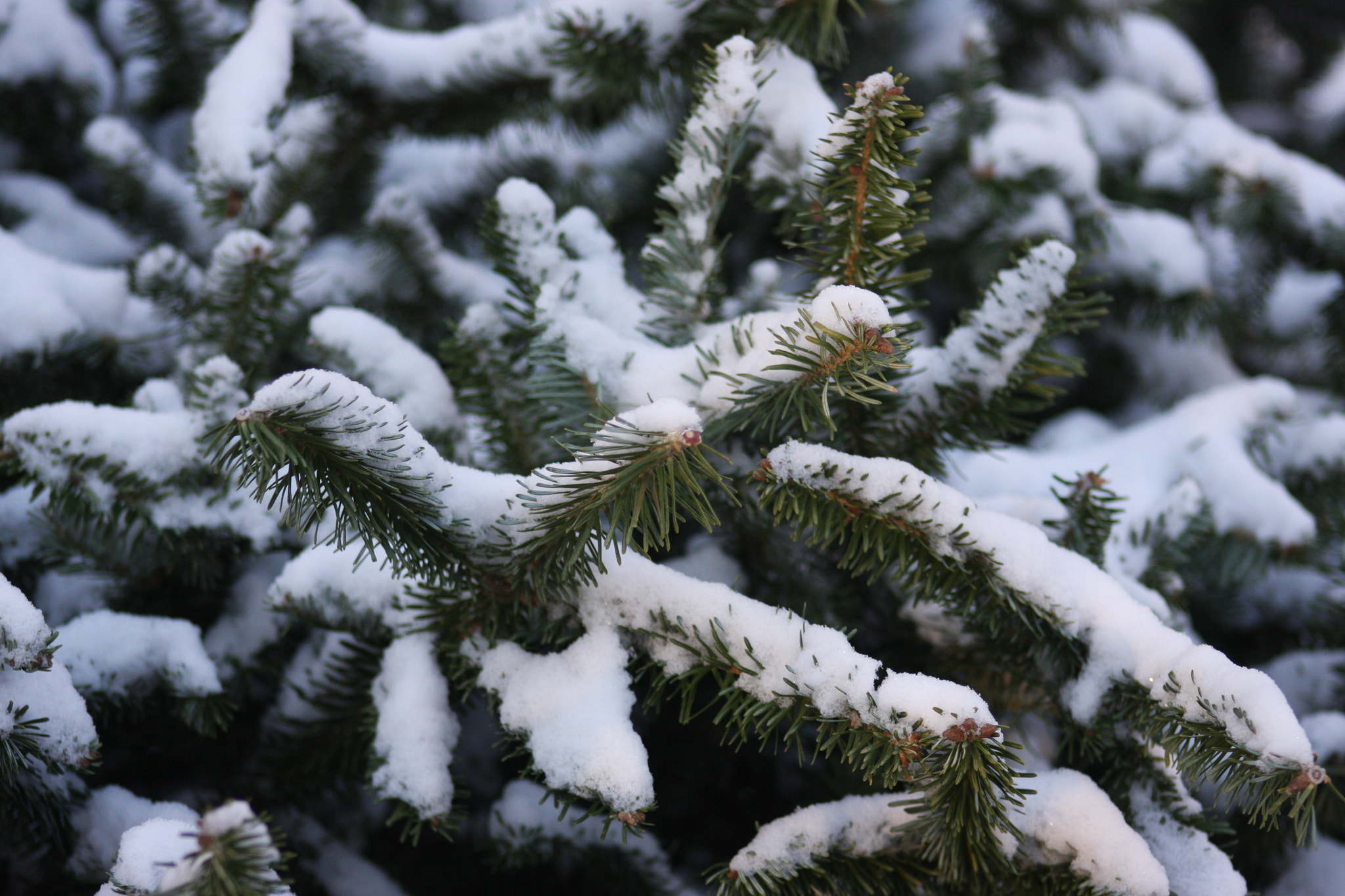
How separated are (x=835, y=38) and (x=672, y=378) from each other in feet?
1.84

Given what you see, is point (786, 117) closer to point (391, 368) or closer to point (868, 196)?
point (868, 196)

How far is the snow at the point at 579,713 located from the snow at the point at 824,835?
12 cm

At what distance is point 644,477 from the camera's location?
1.63 feet

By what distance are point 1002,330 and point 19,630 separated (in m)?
0.79

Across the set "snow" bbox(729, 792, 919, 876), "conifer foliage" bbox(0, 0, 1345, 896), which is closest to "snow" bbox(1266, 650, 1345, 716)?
"conifer foliage" bbox(0, 0, 1345, 896)

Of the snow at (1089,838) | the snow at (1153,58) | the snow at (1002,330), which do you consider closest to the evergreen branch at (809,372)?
the snow at (1002,330)

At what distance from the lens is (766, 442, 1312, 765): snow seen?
53cm

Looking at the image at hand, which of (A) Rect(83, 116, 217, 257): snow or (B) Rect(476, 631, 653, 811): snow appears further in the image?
(A) Rect(83, 116, 217, 257): snow

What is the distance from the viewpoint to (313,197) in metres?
1.20

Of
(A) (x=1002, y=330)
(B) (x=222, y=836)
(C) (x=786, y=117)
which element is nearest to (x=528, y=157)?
(C) (x=786, y=117)

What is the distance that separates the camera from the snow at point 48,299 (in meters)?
0.89

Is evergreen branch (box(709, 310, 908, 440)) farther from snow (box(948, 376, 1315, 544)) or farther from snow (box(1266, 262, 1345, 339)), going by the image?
snow (box(1266, 262, 1345, 339))

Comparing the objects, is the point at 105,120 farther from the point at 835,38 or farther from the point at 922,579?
the point at 922,579

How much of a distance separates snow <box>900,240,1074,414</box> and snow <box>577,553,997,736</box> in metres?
0.24
